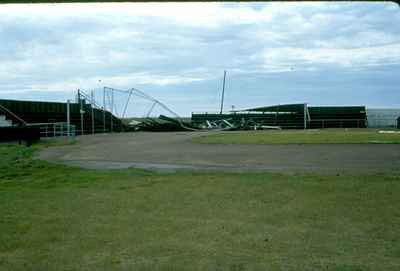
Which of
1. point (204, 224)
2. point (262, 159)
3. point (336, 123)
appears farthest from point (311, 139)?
point (336, 123)

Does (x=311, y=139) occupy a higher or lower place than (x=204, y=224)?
higher

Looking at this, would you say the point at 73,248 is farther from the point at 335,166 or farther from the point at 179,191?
the point at 335,166

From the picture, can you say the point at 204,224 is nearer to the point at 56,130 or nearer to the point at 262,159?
the point at 262,159

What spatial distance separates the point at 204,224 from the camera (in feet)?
20.2

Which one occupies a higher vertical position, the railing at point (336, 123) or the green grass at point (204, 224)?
the railing at point (336, 123)

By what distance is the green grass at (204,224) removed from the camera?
4.68 metres

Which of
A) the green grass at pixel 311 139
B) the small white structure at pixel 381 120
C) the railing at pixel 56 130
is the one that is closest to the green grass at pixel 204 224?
the green grass at pixel 311 139

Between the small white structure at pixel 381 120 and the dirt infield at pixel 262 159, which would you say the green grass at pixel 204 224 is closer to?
→ the dirt infield at pixel 262 159

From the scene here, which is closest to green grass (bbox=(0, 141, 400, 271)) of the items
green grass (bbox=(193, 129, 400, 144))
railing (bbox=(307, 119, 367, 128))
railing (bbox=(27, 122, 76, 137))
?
green grass (bbox=(193, 129, 400, 144))

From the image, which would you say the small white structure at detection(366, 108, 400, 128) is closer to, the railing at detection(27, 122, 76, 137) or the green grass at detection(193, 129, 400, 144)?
the green grass at detection(193, 129, 400, 144)

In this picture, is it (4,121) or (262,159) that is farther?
(4,121)

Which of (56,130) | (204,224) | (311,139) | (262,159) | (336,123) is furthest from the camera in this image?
(336,123)

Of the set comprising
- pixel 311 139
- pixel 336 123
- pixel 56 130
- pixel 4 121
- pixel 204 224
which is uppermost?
pixel 336 123

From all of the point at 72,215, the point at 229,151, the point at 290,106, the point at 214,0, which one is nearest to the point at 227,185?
the point at 72,215
